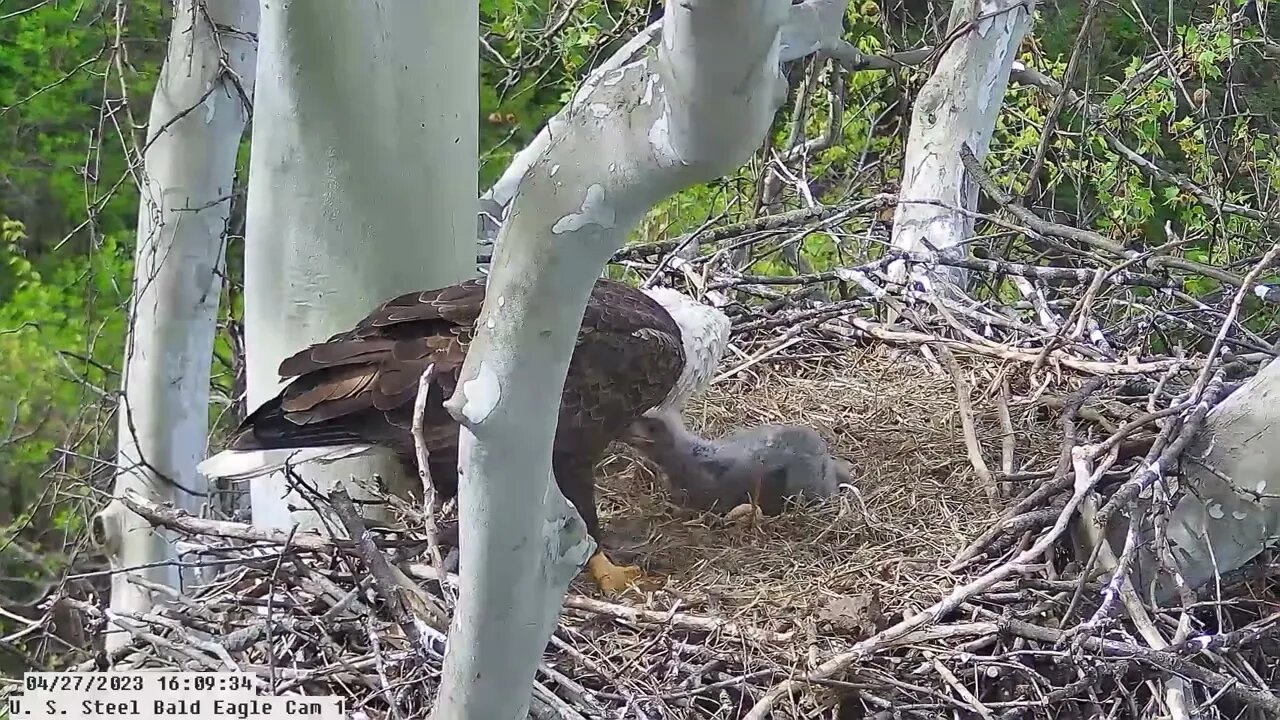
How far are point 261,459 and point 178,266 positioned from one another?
0.70 m

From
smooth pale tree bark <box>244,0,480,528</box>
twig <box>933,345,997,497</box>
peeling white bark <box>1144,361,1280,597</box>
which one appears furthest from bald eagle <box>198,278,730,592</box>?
peeling white bark <box>1144,361,1280,597</box>

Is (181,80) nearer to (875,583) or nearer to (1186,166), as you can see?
(875,583)

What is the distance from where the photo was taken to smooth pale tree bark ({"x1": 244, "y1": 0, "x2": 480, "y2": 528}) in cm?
237

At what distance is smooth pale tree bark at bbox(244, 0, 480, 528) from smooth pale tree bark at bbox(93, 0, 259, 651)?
0.39m

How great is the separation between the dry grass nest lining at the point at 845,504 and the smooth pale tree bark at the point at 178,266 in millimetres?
1202

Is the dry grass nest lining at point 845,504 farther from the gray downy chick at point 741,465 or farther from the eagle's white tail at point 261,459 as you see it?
the eagle's white tail at point 261,459

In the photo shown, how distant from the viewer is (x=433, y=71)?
8.00 ft

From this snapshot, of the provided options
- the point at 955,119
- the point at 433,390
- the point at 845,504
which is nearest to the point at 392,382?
the point at 433,390

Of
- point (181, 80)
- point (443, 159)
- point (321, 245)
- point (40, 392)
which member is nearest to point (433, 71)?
point (443, 159)

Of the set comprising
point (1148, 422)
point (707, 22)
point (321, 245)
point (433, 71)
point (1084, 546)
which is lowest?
point (1084, 546)

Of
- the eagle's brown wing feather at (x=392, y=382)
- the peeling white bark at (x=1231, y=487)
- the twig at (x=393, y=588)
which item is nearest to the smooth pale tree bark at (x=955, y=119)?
the peeling white bark at (x=1231, y=487)

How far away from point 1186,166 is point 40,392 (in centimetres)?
703

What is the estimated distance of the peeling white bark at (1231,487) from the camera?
7.04ft

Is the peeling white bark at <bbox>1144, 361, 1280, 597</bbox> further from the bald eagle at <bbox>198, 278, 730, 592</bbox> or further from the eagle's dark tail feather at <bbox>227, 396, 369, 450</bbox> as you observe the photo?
the eagle's dark tail feather at <bbox>227, 396, 369, 450</bbox>
